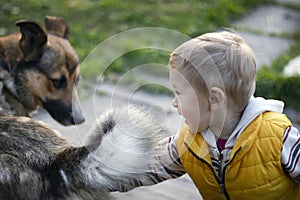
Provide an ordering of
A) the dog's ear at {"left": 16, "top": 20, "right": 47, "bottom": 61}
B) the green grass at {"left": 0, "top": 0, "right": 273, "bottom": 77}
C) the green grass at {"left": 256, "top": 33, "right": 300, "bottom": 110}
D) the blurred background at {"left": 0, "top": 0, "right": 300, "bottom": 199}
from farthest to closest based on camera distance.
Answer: the green grass at {"left": 0, "top": 0, "right": 273, "bottom": 77} → the green grass at {"left": 256, "top": 33, "right": 300, "bottom": 110} → the blurred background at {"left": 0, "top": 0, "right": 300, "bottom": 199} → the dog's ear at {"left": 16, "top": 20, "right": 47, "bottom": 61}

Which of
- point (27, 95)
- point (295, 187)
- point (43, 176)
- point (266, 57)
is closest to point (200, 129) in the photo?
point (295, 187)

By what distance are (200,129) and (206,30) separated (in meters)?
3.62

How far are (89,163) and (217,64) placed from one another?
0.78 metres

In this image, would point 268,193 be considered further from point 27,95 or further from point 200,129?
point 27,95

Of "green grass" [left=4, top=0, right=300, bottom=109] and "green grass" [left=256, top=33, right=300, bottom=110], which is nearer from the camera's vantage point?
"green grass" [left=256, top=33, right=300, bottom=110]

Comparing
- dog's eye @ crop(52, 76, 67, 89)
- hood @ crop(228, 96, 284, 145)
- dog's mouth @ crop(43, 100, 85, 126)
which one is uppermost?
hood @ crop(228, 96, 284, 145)

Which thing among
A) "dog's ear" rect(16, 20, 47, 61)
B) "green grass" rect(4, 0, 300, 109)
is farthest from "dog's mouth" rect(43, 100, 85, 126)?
"green grass" rect(4, 0, 300, 109)

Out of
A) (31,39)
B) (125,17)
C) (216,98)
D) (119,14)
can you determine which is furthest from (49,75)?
(119,14)

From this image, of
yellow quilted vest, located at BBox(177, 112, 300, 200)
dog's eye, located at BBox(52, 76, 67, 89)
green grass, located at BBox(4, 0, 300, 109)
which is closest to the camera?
yellow quilted vest, located at BBox(177, 112, 300, 200)

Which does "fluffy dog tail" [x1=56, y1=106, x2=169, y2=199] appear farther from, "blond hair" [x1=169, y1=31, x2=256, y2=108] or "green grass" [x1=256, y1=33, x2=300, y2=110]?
"green grass" [x1=256, y1=33, x2=300, y2=110]

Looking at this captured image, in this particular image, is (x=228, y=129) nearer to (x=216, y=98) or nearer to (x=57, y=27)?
(x=216, y=98)

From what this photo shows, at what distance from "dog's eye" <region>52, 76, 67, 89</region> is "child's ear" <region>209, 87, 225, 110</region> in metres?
2.11

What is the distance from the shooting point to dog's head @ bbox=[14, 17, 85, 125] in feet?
15.2

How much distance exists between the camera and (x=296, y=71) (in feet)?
18.0
